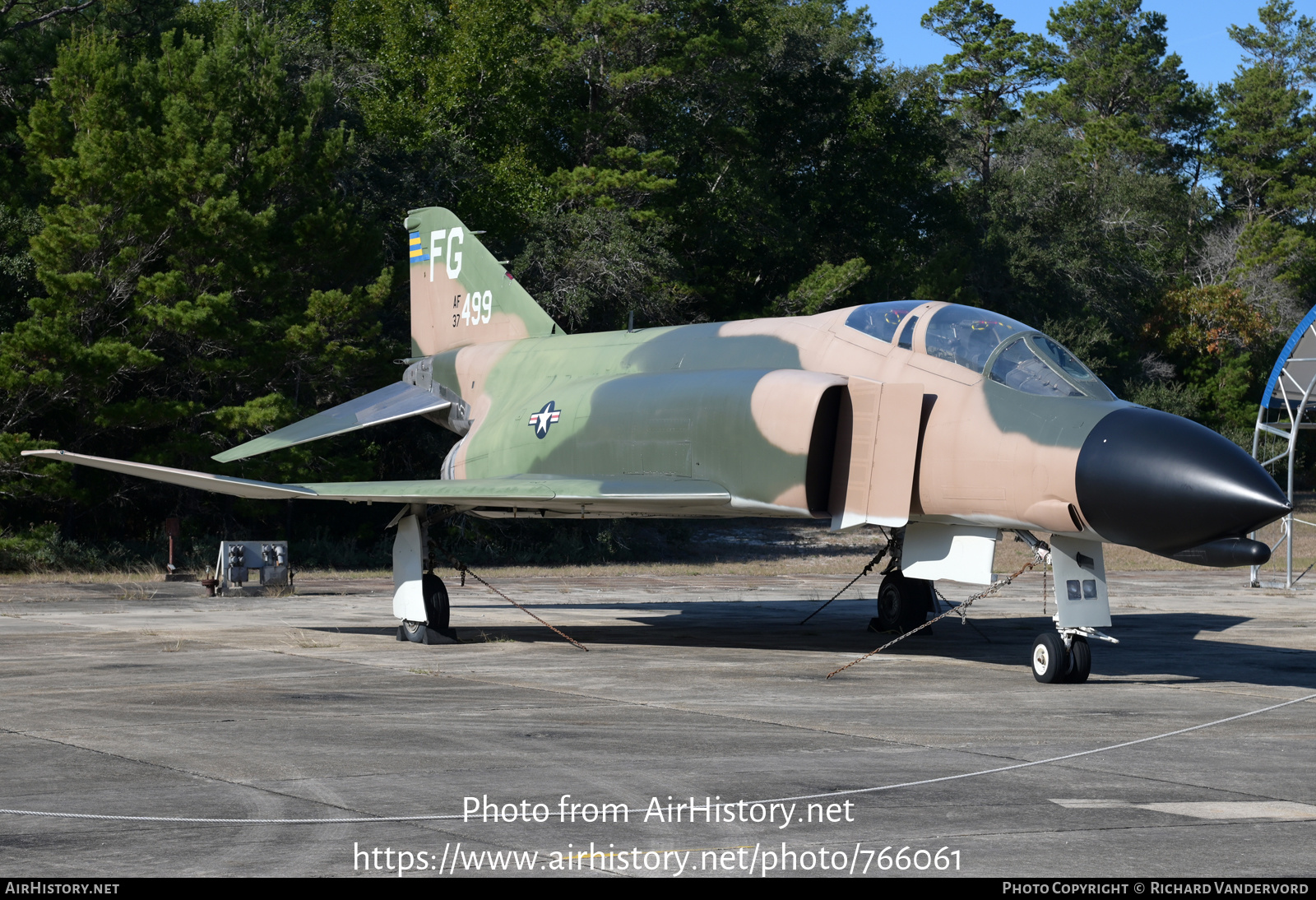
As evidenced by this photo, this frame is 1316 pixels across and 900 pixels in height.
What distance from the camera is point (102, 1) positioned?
2891 cm

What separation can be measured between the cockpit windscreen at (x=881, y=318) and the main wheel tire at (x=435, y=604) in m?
5.10

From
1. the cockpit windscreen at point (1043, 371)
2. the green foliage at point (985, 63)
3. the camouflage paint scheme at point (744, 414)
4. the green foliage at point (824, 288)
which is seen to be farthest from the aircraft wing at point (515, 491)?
the green foliage at point (985, 63)

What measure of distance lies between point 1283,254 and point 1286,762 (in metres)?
56.2

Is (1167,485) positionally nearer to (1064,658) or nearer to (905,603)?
(1064,658)

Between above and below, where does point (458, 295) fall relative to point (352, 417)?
above

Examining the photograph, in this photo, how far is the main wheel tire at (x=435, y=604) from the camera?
13.3 m

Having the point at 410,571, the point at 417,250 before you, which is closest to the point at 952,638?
the point at 410,571

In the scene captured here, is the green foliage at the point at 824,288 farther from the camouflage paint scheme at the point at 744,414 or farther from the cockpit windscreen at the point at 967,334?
the cockpit windscreen at the point at 967,334

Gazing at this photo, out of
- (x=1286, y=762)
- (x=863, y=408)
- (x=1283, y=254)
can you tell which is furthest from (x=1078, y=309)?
(x=1286, y=762)

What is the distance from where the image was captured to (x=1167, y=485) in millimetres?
8781

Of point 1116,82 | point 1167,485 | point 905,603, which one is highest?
point 1116,82

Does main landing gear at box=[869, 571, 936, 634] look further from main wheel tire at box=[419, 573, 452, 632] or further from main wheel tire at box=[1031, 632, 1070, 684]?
main wheel tire at box=[419, 573, 452, 632]

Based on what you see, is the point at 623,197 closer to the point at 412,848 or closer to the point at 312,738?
the point at 312,738

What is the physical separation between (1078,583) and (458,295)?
1047 centimetres
